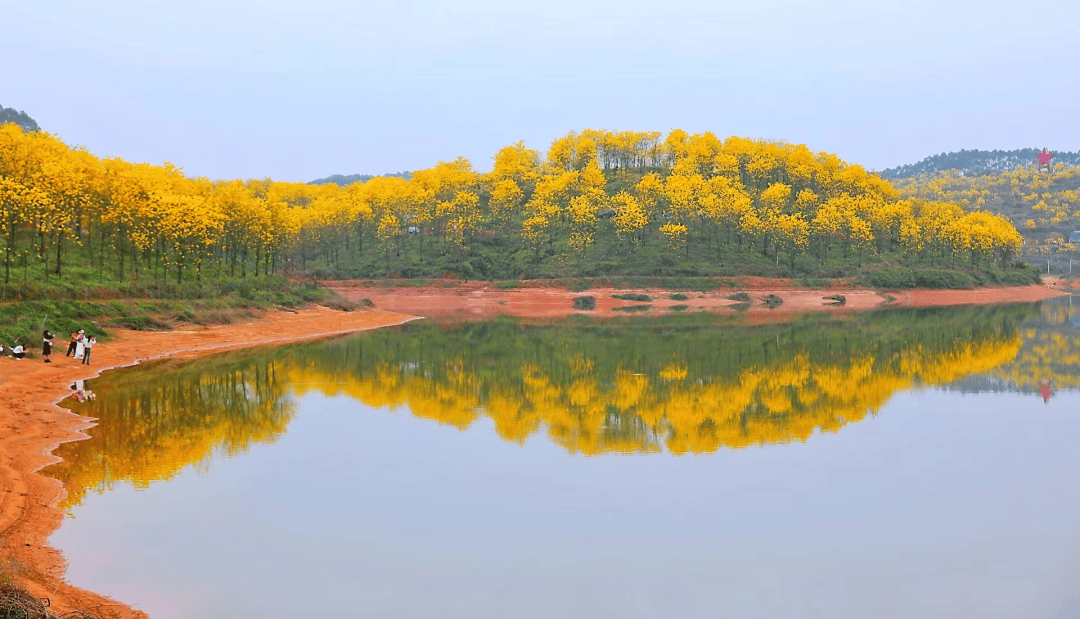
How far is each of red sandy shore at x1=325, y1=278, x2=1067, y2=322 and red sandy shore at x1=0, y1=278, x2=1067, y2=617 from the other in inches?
4.8

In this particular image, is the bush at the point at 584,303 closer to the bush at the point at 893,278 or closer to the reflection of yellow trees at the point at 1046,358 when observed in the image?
the bush at the point at 893,278

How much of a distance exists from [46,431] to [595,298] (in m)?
75.7

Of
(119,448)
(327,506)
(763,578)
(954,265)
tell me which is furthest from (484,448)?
(954,265)

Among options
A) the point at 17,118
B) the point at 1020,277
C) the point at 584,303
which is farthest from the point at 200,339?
the point at 17,118

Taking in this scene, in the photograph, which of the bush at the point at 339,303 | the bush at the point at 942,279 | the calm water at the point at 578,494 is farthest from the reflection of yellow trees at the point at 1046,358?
the bush at the point at 339,303

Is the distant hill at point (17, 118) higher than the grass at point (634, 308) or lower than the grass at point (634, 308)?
higher

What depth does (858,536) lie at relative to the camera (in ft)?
50.9

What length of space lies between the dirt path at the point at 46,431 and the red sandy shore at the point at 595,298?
38710 mm

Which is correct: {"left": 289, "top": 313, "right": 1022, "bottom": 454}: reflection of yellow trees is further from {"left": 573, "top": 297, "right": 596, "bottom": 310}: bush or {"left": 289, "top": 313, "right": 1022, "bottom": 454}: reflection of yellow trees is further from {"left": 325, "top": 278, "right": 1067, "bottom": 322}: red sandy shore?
{"left": 573, "top": 297, "right": 596, "bottom": 310}: bush

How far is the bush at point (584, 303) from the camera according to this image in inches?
3664

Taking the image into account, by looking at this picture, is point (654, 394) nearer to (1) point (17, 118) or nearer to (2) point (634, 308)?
(2) point (634, 308)

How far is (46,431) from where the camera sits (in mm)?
22844

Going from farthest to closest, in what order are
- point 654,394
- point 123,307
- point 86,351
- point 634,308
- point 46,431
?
point 634,308
point 123,307
point 86,351
point 654,394
point 46,431

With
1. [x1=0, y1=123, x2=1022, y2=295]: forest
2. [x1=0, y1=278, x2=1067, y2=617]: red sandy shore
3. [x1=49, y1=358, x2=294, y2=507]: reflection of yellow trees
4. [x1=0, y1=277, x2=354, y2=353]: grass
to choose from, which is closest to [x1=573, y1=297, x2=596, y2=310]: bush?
[x1=0, y1=278, x2=1067, y2=617]: red sandy shore
